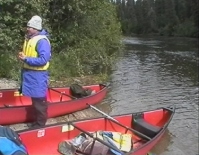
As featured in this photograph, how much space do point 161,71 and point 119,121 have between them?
12355 millimetres

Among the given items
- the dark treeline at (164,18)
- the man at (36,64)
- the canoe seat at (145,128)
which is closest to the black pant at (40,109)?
the man at (36,64)

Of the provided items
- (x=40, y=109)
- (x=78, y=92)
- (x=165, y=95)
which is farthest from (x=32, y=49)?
(x=165, y=95)

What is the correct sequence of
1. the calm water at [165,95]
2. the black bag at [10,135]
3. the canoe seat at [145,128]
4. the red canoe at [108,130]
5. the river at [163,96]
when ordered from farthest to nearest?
the calm water at [165,95] < the river at [163,96] < the canoe seat at [145,128] < the red canoe at [108,130] < the black bag at [10,135]

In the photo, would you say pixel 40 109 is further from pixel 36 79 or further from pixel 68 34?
pixel 68 34

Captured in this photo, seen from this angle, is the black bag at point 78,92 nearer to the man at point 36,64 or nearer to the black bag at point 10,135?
the man at point 36,64

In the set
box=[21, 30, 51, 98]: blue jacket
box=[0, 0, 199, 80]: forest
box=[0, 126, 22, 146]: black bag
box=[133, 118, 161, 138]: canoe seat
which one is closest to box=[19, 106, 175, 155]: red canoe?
box=[133, 118, 161, 138]: canoe seat

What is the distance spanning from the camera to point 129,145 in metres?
6.90

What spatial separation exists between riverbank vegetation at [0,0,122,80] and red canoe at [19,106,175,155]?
4720 mm

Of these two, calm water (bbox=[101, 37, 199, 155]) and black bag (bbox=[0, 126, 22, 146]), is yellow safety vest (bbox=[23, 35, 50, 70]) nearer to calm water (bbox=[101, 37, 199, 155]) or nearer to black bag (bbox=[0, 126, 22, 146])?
black bag (bbox=[0, 126, 22, 146])

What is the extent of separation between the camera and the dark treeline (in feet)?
210

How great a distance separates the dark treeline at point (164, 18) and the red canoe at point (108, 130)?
156 feet

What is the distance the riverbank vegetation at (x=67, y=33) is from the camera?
11477 mm

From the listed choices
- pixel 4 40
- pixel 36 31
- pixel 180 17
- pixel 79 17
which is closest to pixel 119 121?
pixel 36 31

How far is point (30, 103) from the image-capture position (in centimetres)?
895
